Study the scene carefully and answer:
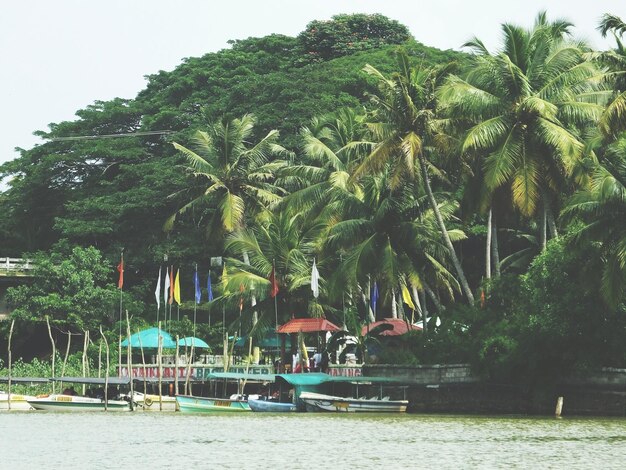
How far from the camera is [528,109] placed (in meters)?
38.8

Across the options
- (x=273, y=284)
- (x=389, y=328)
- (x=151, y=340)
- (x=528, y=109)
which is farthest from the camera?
(x=151, y=340)

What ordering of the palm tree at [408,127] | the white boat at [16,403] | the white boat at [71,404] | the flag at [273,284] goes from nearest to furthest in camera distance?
the palm tree at [408,127], the white boat at [71,404], the flag at [273,284], the white boat at [16,403]

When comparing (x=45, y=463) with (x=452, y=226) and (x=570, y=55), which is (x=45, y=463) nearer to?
(x=570, y=55)

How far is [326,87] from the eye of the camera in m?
60.7

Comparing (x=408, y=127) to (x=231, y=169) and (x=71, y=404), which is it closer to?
(x=231, y=169)

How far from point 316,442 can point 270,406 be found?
44.1 ft

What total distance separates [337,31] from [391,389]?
34.5m

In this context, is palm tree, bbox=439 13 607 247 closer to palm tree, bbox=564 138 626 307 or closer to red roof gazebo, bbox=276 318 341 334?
palm tree, bbox=564 138 626 307

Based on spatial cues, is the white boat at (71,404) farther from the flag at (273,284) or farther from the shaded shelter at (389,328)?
the shaded shelter at (389,328)

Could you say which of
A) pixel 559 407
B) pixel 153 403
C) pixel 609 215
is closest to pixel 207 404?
pixel 153 403

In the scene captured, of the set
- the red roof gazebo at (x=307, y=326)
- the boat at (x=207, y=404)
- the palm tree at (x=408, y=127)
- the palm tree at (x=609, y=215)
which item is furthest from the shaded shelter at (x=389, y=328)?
the palm tree at (x=609, y=215)

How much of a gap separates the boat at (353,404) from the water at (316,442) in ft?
5.78

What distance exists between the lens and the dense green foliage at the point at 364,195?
3675 centimetres

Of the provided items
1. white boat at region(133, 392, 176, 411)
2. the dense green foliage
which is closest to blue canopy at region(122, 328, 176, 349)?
the dense green foliage
